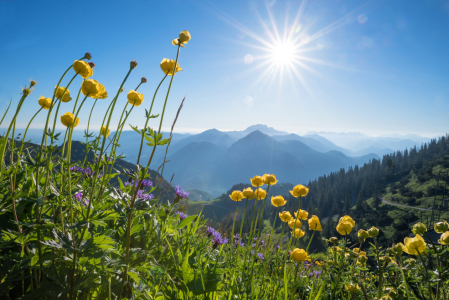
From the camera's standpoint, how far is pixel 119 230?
90.5 inches

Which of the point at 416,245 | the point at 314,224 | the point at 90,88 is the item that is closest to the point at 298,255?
the point at 314,224

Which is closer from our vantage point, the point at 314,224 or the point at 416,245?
the point at 416,245

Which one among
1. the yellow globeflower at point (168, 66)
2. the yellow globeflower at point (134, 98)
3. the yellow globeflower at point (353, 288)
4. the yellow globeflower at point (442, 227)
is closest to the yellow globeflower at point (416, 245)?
the yellow globeflower at point (442, 227)

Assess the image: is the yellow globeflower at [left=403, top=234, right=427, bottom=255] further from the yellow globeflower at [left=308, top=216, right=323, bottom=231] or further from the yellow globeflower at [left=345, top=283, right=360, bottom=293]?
the yellow globeflower at [left=308, top=216, right=323, bottom=231]

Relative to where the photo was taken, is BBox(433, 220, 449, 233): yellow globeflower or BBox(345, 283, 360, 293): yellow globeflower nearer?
BBox(433, 220, 449, 233): yellow globeflower

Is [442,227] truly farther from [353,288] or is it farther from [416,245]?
[353,288]

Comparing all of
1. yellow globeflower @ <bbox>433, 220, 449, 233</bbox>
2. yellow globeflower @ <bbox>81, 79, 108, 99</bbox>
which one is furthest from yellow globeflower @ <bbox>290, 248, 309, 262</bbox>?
yellow globeflower @ <bbox>81, 79, 108, 99</bbox>

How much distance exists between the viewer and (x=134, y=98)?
188 centimetres

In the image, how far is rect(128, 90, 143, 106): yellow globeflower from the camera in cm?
186

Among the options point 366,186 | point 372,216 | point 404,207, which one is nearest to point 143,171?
point 372,216

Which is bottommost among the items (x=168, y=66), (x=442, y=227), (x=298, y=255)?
(x=298, y=255)

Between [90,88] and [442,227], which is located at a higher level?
[90,88]

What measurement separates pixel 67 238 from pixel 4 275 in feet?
2.55

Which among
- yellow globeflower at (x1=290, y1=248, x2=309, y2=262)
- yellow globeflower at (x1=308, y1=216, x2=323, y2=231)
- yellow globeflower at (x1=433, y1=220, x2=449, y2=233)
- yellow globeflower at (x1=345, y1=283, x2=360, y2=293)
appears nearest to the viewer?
yellow globeflower at (x1=433, y1=220, x2=449, y2=233)
